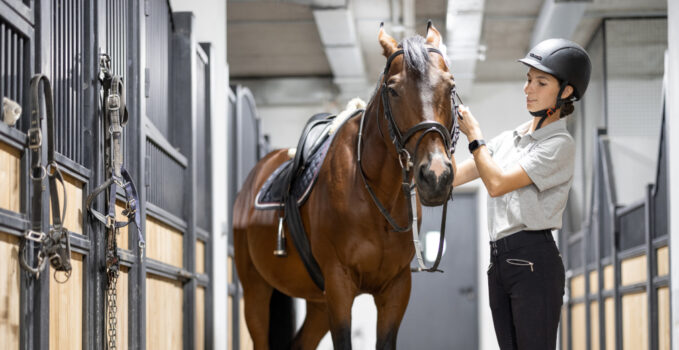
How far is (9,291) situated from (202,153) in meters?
2.88

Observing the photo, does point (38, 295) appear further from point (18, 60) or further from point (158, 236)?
point (158, 236)

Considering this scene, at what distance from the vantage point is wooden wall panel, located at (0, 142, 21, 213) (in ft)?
5.97

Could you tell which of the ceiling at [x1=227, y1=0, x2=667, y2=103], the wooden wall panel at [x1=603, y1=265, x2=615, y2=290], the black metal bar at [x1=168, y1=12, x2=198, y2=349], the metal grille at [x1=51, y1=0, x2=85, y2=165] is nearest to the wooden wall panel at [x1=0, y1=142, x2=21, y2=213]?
the metal grille at [x1=51, y1=0, x2=85, y2=165]

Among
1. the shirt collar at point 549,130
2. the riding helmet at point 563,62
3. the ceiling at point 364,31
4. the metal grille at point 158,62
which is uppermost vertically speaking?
the ceiling at point 364,31

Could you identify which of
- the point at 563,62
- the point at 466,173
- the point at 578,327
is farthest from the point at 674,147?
the point at 578,327

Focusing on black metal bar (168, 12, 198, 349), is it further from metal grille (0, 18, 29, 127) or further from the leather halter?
metal grille (0, 18, 29, 127)

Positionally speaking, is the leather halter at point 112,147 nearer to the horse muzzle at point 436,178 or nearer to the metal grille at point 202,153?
the horse muzzle at point 436,178

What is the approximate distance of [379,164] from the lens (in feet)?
9.52

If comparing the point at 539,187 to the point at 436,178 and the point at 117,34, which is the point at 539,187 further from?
the point at 117,34

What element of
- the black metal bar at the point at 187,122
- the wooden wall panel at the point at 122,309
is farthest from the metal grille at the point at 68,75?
the black metal bar at the point at 187,122

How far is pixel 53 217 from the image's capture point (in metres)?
2.02

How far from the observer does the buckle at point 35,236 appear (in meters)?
1.91

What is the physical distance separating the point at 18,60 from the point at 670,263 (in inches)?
124

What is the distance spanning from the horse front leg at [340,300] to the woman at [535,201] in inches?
25.1
